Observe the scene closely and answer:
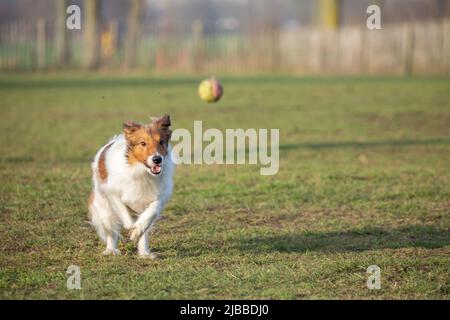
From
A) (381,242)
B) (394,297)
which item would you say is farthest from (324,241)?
(394,297)

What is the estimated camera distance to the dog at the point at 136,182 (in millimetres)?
6348

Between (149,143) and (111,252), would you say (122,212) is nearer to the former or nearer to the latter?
(111,252)

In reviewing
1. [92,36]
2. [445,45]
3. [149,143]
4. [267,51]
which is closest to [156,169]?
[149,143]

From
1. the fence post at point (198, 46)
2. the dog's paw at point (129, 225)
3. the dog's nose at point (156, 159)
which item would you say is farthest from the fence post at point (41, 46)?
the dog's nose at point (156, 159)

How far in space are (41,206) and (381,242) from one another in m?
3.94

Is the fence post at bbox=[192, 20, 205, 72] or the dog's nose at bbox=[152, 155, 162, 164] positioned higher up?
the fence post at bbox=[192, 20, 205, 72]

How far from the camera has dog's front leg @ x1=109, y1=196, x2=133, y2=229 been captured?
6521mm

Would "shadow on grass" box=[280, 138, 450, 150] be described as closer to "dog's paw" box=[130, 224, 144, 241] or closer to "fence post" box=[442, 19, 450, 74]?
"dog's paw" box=[130, 224, 144, 241]

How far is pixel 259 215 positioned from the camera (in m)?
8.38

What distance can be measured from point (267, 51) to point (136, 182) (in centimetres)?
2972

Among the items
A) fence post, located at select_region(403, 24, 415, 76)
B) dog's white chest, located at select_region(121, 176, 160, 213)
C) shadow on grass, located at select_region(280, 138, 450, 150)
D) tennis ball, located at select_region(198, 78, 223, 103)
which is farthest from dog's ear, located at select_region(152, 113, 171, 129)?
fence post, located at select_region(403, 24, 415, 76)

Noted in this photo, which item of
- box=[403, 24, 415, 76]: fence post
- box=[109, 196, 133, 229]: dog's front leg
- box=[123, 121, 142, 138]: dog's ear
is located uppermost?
box=[403, 24, 415, 76]: fence post

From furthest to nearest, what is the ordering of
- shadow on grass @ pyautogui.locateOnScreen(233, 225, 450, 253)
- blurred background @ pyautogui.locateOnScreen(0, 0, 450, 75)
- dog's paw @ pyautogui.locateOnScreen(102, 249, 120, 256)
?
blurred background @ pyautogui.locateOnScreen(0, 0, 450, 75)
shadow on grass @ pyautogui.locateOnScreen(233, 225, 450, 253)
dog's paw @ pyautogui.locateOnScreen(102, 249, 120, 256)

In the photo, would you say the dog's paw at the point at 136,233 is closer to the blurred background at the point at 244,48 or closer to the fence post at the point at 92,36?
the blurred background at the point at 244,48
